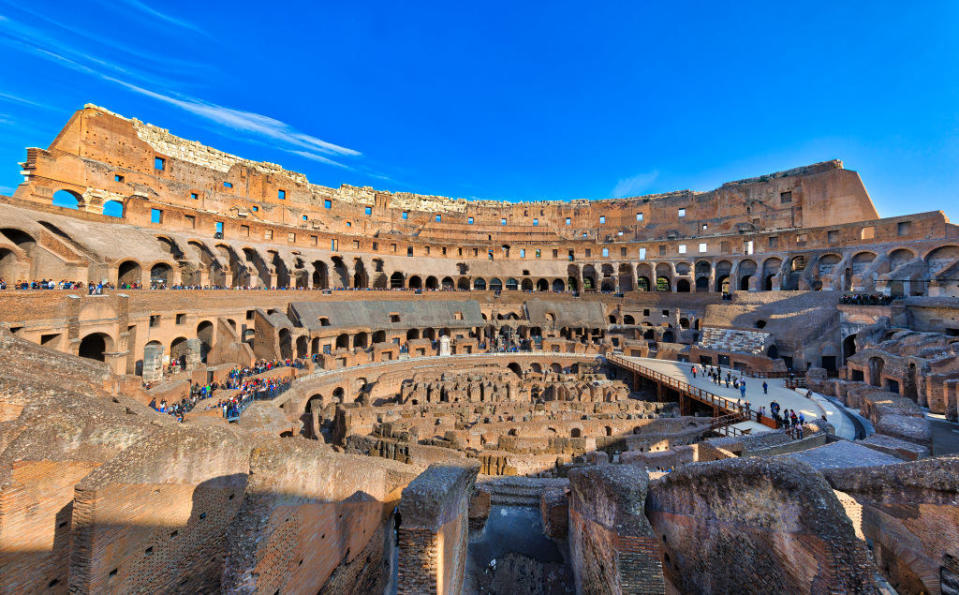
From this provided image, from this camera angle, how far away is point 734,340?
91.0 feet

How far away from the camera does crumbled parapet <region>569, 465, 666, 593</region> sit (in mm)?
5098

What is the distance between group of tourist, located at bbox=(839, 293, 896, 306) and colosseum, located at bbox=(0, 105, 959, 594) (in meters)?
0.58

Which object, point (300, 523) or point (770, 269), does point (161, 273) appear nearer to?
point (300, 523)

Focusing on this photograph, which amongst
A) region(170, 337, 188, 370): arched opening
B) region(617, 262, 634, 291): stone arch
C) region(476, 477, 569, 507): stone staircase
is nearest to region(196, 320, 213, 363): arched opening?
region(170, 337, 188, 370): arched opening

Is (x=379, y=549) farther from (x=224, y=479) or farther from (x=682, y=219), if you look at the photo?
(x=682, y=219)

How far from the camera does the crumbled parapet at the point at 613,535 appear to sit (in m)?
5.10

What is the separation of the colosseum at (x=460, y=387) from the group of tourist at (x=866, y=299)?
1.90 feet

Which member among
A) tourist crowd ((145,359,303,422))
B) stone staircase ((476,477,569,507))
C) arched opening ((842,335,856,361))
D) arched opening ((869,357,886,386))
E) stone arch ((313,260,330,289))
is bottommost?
stone staircase ((476,477,569,507))

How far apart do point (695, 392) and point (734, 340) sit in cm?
1100

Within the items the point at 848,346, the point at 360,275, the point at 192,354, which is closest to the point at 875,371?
the point at 848,346

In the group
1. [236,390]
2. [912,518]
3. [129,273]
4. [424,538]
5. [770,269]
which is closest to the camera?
[424,538]

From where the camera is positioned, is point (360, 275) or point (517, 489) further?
point (360, 275)

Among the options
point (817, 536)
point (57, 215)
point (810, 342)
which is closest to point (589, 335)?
point (810, 342)

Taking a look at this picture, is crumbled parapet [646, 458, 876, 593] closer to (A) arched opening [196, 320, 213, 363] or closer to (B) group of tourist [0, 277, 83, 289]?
(B) group of tourist [0, 277, 83, 289]
